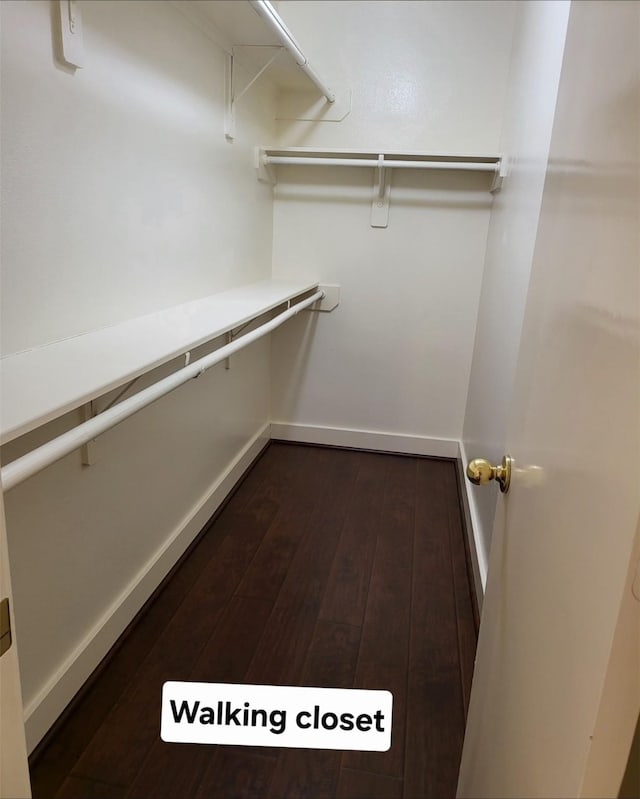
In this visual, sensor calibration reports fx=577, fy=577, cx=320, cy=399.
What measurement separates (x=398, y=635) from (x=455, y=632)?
19 cm

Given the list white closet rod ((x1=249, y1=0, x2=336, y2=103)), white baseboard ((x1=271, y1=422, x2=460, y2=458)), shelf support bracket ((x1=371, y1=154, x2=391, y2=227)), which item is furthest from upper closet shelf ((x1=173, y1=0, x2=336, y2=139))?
white baseboard ((x1=271, y1=422, x2=460, y2=458))

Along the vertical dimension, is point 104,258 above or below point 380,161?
below

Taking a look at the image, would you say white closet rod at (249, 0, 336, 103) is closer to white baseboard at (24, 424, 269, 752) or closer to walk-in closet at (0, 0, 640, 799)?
walk-in closet at (0, 0, 640, 799)

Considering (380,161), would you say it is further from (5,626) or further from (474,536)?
(5,626)

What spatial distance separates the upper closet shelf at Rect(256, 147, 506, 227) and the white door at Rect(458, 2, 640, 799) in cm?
201

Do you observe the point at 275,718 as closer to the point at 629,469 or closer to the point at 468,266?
the point at 629,469

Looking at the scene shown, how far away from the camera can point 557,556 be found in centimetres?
64

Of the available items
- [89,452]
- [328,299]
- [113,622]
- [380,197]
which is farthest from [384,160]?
[113,622]

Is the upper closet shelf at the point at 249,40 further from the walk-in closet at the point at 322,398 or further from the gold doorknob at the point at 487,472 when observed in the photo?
the gold doorknob at the point at 487,472

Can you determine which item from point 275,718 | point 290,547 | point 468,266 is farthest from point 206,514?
point 468,266

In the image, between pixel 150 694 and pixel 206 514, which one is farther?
pixel 206 514

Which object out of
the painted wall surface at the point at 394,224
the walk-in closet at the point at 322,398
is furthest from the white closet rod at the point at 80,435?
the painted wall surface at the point at 394,224

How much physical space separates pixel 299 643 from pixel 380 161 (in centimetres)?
214

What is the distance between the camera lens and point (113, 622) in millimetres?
1691
